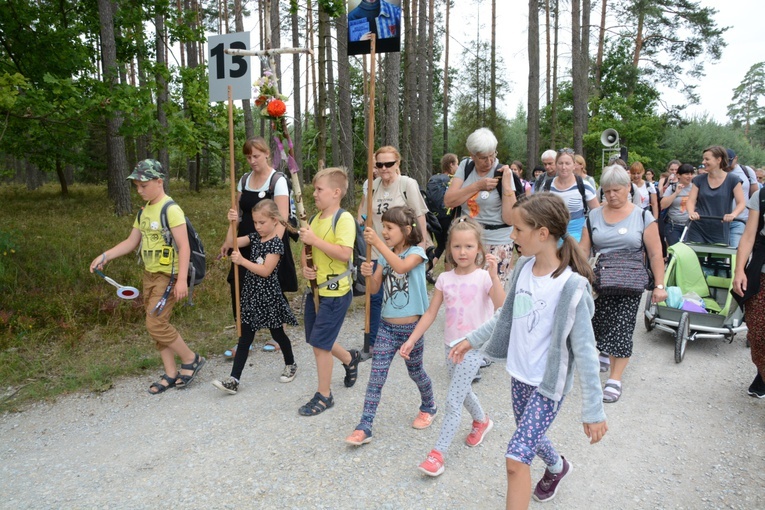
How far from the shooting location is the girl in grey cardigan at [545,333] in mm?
2426

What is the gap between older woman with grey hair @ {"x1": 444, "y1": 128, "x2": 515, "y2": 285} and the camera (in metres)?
4.50

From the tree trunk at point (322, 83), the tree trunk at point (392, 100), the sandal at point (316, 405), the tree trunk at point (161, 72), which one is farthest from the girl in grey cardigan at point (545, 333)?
the tree trunk at point (392, 100)

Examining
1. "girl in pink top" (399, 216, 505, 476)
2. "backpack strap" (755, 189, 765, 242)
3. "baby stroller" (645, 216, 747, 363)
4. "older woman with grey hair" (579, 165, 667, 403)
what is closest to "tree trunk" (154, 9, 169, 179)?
"girl in pink top" (399, 216, 505, 476)

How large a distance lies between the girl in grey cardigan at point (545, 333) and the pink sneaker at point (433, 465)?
73 centimetres

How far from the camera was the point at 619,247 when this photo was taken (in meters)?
4.52

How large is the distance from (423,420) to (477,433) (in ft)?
1.42

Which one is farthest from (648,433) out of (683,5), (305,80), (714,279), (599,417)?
(305,80)

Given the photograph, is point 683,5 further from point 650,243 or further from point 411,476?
point 411,476

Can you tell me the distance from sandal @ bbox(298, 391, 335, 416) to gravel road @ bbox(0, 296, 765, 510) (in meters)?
0.07

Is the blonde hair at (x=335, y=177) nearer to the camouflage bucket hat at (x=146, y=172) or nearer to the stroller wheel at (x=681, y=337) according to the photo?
the camouflage bucket hat at (x=146, y=172)

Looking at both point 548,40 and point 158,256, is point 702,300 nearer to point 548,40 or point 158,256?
point 158,256

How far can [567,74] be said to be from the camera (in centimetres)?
2842

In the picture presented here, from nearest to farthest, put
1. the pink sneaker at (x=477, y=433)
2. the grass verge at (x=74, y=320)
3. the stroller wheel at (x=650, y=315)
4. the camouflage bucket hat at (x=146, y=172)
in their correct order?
1. the pink sneaker at (x=477, y=433)
2. the camouflage bucket hat at (x=146, y=172)
3. the grass verge at (x=74, y=320)
4. the stroller wheel at (x=650, y=315)

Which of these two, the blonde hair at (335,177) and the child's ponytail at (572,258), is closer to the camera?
the child's ponytail at (572,258)
